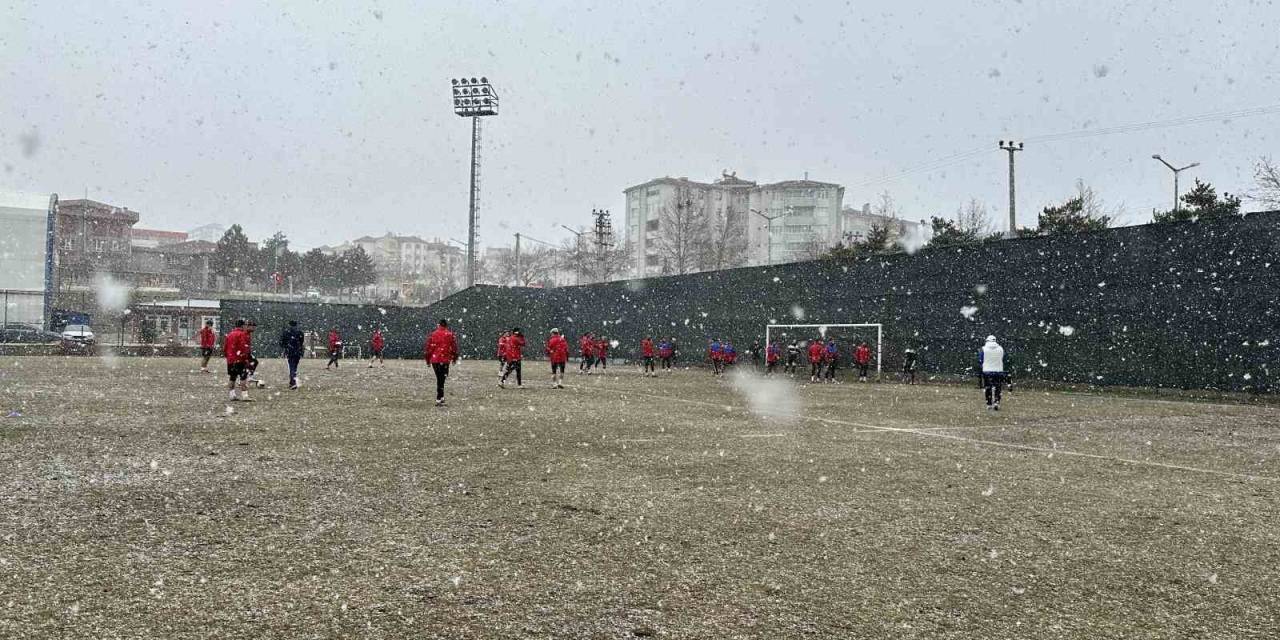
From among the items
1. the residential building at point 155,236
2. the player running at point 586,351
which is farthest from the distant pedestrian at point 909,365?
the residential building at point 155,236

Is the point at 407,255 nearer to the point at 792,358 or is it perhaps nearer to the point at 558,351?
the point at 792,358

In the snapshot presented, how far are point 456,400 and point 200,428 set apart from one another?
22.6 feet

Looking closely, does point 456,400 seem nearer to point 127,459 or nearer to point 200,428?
point 200,428

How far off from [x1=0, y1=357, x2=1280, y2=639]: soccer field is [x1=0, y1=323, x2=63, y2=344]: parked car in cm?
3632

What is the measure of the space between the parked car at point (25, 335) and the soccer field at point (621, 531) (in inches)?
1430

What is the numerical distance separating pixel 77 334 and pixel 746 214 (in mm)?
88062

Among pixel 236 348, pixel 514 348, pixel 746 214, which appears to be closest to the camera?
pixel 236 348

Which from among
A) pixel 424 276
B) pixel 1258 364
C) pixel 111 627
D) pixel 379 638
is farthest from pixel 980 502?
pixel 424 276

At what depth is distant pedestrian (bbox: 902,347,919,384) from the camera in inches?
1134

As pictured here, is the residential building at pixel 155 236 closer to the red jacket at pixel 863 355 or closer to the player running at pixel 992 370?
the red jacket at pixel 863 355

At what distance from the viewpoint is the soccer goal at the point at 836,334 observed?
32.3m

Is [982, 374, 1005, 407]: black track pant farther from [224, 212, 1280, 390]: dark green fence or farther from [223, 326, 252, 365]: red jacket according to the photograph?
[223, 326, 252, 365]: red jacket

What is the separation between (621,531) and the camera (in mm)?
6156

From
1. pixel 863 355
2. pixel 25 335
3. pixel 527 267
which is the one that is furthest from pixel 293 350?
pixel 527 267
